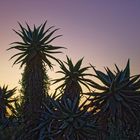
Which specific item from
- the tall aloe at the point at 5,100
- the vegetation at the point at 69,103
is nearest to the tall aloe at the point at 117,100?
the vegetation at the point at 69,103

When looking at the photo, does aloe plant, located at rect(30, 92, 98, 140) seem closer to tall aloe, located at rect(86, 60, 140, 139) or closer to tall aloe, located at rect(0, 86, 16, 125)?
tall aloe, located at rect(86, 60, 140, 139)

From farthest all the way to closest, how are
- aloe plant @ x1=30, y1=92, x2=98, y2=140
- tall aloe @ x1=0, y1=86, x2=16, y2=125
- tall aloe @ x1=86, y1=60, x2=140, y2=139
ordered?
tall aloe @ x1=0, y1=86, x2=16, y2=125 < aloe plant @ x1=30, y1=92, x2=98, y2=140 < tall aloe @ x1=86, y1=60, x2=140, y2=139

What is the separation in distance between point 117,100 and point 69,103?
774cm

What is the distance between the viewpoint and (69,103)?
4053 centimetres

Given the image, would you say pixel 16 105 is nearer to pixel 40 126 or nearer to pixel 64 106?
pixel 40 126

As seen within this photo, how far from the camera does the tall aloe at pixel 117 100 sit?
3366cm

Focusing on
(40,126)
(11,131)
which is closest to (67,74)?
(40,126)

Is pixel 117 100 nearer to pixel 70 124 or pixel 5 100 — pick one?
pixel 70 124

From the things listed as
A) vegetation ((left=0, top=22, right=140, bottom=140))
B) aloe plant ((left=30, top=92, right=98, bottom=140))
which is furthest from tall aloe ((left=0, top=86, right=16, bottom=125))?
aloe plant ((left=30, top=92, right=98, bottom=140))

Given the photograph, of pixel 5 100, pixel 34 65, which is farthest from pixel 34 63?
pixel 5 100

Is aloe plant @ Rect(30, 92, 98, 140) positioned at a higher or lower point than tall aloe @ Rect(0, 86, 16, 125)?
lower

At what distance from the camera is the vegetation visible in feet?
112

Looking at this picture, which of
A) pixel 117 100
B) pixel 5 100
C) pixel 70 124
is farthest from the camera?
pixel 5 100

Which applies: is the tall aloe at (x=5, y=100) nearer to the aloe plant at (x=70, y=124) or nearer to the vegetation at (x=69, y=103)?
the vegetation at (x=69, y=103)
